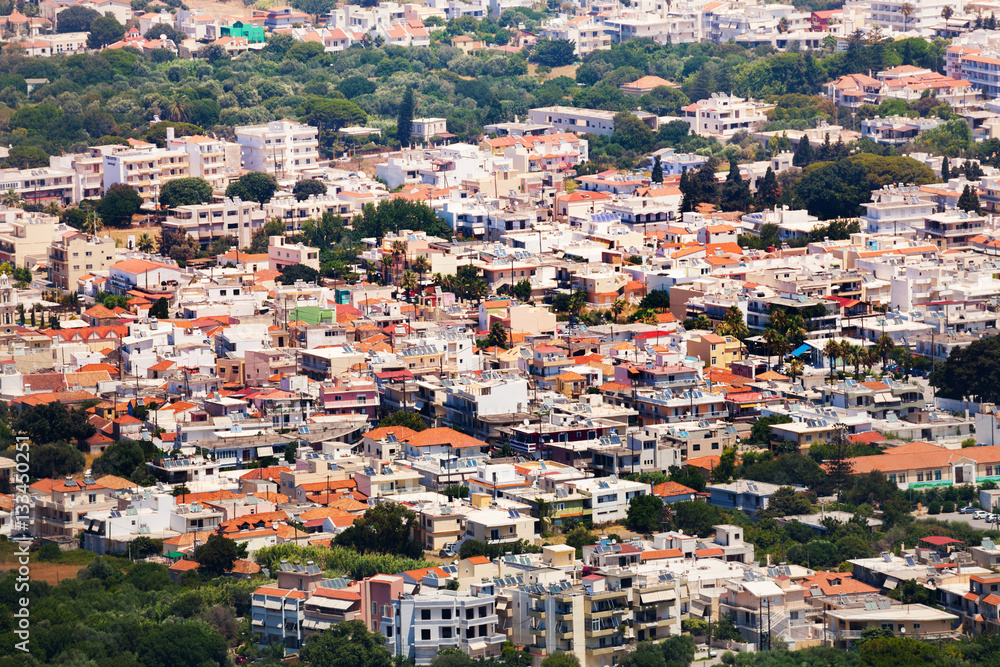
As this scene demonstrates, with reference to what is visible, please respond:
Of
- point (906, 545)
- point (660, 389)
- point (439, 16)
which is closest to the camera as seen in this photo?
point (906, 545)

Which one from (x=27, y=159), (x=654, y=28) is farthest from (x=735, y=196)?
(x=654, y=28)

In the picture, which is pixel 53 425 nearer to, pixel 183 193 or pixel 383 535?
pixel 383 535

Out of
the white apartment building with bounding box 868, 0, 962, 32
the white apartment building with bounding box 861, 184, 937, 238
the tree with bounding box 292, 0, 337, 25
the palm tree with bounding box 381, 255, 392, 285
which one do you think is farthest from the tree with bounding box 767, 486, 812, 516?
the tree with bounding box 292, 0, 337, 25

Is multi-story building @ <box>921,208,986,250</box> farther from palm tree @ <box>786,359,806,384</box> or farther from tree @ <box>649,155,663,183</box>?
palm tree @ <box>786,359,806,384</box>

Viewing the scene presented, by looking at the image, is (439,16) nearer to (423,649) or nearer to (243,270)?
(243,270)

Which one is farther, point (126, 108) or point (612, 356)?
point (126, 108)

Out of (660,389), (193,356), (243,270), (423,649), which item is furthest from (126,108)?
(423,649)

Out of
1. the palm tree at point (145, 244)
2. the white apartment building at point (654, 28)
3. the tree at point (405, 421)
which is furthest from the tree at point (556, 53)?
the tree at point (405, 421)

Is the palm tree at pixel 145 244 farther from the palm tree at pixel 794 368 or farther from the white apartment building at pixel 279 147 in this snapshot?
the palm tree at pixel 794 368
